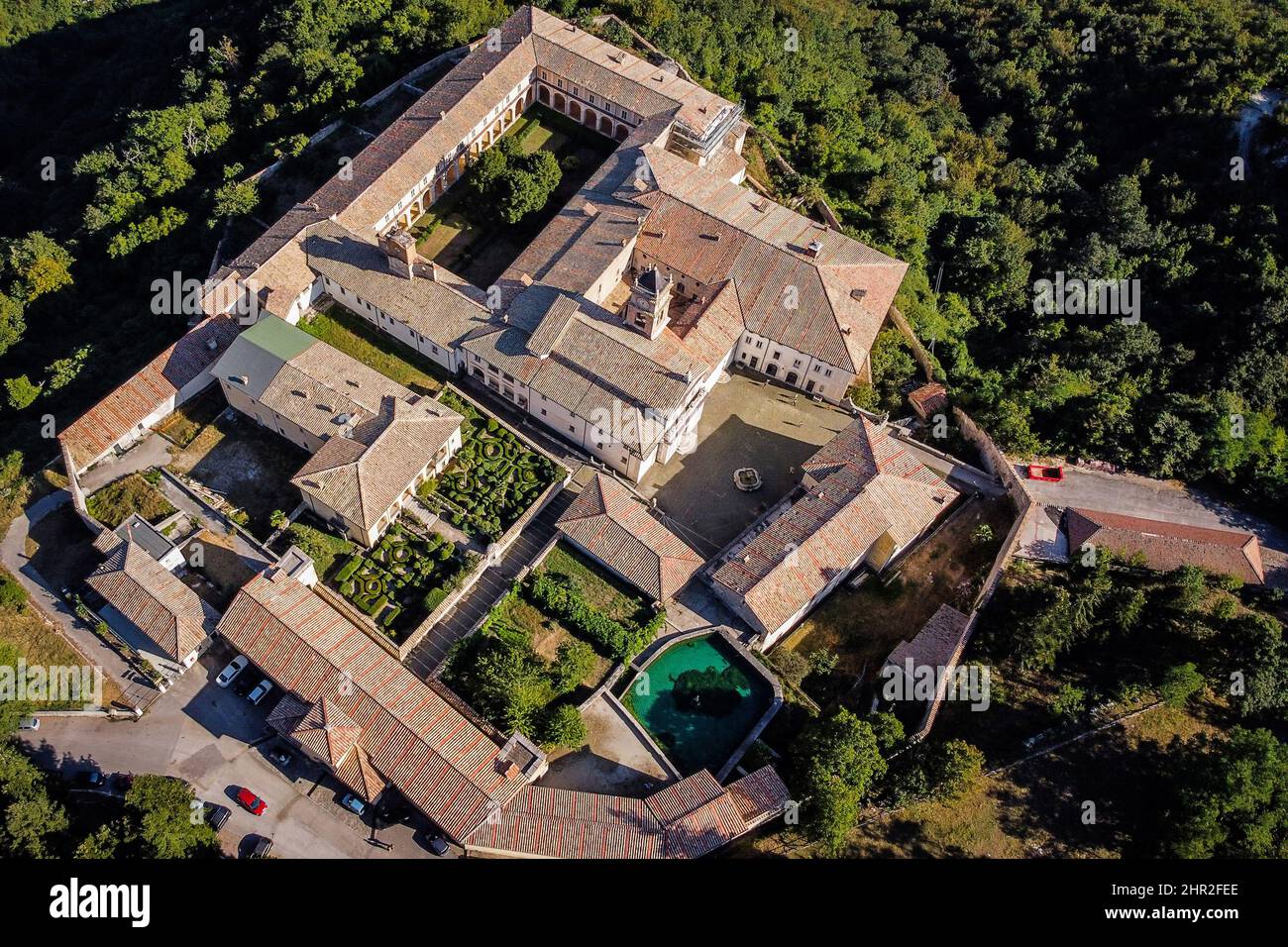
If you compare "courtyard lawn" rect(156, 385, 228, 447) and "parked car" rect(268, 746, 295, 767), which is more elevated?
"courtyard lawn" rect(156, 385, 228, 447)

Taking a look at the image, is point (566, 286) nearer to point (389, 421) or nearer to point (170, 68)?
point (389, 421)

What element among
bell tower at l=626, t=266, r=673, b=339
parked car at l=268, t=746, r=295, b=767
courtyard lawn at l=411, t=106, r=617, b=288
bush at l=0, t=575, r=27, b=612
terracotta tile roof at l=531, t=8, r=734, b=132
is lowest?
parked car at l=268, t=746, r=295, b=767

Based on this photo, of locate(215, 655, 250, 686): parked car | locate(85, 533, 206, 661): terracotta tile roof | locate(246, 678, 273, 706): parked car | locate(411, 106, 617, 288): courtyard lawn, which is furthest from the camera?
locate(411, 106, 617, 288): courtyard lawn

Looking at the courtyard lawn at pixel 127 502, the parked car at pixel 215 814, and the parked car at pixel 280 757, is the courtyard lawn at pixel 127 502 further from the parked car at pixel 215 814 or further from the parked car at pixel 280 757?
the parked car at pixel 215 814

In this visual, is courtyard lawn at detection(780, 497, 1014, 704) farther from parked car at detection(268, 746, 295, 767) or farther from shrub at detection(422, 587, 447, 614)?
parked car at detection(268, 746, 295, 767)

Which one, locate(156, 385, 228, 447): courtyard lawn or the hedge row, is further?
locate(156, 385, 228, 447): courtyard lawn

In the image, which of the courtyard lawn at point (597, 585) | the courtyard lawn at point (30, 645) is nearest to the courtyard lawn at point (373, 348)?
the courtyard lawn at point (597, 585)

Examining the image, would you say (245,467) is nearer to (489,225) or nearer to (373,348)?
(373,348)

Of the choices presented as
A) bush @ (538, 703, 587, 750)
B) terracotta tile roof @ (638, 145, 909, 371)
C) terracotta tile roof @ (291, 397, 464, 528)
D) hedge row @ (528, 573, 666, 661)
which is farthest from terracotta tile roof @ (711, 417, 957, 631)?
terracotta tile roof @ (291, 397, 464, 528)

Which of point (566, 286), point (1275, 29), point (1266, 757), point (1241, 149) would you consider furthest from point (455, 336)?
point (1275, 29)
